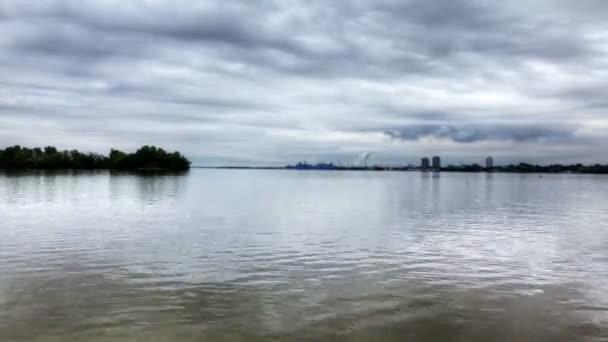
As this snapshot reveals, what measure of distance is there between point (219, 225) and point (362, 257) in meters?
17.0

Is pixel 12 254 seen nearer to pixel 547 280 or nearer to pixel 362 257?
pixel 362 257

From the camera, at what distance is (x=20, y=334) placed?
42.3 feet

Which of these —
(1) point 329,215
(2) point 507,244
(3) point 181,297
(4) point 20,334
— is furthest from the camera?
(1) point 329,215

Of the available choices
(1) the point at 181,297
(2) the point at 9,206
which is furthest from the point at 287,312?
(2) the point at 9,206

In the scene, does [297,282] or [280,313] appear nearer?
[280,313]

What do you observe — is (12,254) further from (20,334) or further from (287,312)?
(287,312)

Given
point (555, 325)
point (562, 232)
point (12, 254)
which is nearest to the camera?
point (555, 325)

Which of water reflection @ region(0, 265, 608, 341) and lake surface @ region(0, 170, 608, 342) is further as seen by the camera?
lake surface @ region(0, 170, 608, 342)

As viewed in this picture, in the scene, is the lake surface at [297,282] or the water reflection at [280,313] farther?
the lake surface at [297,282]

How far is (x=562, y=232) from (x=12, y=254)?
124ft

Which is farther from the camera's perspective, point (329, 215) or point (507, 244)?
point (329, 215)

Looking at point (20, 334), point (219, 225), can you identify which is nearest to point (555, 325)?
point (20, 334)

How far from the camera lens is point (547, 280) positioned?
2086 centimetres

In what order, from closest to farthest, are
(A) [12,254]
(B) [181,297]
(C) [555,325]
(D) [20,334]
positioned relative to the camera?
(D) [20,334] < (C) [555,325] < (B) [181,297] < (A) [12,254]
